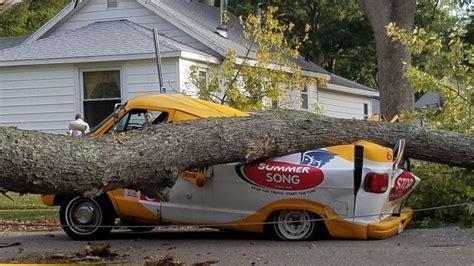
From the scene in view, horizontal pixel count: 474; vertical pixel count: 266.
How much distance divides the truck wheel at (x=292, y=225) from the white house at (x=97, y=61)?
31.0ft

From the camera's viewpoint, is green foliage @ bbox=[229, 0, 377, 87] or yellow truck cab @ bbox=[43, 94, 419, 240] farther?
green foliage @ bbox=[229, 0, 377, 87]

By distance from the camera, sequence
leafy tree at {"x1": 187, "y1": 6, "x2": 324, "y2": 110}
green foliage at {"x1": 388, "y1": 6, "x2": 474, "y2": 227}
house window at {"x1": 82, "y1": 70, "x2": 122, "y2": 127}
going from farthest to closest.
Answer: house window at {"x1": 82, "y1": 70, "x2": 122, "y2": 127}
leafy tree at {"x1": 187, "y1": 6, "x2": 324, "y2": 110}
green foliage at {"x1": 388, "y1": 6, "x2": 474, "y2": 227}

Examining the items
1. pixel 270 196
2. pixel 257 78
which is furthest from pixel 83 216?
pixel 257 78

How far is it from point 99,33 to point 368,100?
13.7m

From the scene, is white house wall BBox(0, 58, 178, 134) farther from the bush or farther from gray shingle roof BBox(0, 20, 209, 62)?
the bush

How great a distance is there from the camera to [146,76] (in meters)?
19.7

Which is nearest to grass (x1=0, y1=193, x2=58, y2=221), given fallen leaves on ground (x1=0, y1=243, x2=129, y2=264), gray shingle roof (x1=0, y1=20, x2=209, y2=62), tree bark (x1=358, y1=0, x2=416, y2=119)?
gray shingle roof (x1=0, y1=20, x2=209, y2=62)

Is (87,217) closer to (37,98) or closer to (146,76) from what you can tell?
(146,76)

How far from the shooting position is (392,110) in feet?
56.4

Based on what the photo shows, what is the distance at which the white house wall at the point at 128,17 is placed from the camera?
70.4ft

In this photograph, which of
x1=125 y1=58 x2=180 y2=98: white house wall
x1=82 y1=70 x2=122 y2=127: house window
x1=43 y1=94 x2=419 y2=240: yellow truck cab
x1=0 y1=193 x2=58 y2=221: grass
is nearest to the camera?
x1=43 y1=94 x2=419 y2=240: yellow truck cab

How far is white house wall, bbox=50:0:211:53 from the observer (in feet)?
70.4

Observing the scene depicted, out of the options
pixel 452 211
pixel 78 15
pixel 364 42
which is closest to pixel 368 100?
pixel 364 42

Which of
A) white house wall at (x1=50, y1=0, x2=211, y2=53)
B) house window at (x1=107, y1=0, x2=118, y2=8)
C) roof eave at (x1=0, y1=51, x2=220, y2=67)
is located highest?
house window at (x1=107, y1=0, x2=118, y2=8)
